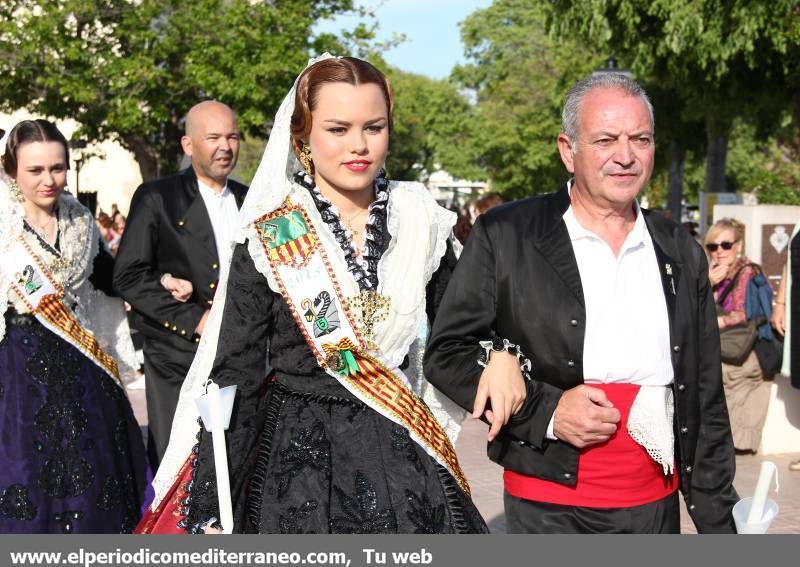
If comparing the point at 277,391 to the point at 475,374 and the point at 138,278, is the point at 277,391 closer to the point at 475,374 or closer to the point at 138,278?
the point at 475,374

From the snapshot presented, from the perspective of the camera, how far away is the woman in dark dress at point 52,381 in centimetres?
547

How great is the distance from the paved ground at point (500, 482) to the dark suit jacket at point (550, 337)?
3.14 m

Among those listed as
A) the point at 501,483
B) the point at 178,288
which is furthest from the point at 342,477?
the point at 501,483

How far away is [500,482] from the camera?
25.3 feet

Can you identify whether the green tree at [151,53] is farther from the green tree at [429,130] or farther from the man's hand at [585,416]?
the man's hand at [585,416]

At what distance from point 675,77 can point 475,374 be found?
15.8 m

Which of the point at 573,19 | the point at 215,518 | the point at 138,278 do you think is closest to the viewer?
the point at 215,518

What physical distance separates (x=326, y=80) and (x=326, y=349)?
0.71 m

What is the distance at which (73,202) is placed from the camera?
6.09 metres

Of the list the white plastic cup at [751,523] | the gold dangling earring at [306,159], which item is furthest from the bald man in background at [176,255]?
the white plastic cup at [751,523]

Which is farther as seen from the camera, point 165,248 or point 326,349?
point 165,248

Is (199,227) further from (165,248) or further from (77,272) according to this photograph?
(77,272)

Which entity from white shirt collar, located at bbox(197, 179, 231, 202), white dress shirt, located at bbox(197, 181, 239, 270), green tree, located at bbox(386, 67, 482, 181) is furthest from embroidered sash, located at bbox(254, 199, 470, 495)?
green tree, located at bbox(386, 67, 482, 181)

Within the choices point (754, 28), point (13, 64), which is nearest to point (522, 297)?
point (754, 28)
